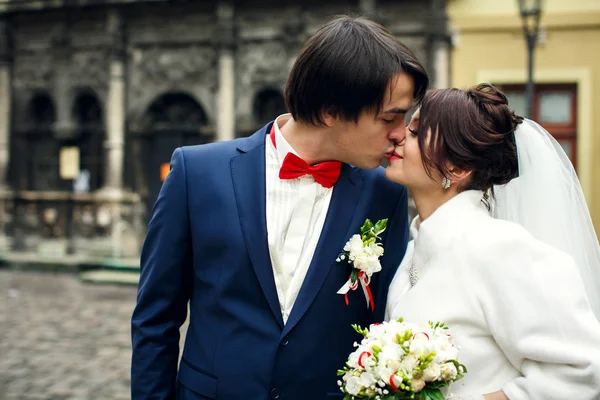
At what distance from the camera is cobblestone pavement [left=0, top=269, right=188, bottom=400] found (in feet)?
18.2

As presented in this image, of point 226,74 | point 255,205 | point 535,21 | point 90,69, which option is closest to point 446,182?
point 255,205

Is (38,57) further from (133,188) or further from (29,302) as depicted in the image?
(29,302)

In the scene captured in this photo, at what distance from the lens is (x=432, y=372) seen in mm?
1711

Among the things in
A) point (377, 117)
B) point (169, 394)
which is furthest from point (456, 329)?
point (169, 394)

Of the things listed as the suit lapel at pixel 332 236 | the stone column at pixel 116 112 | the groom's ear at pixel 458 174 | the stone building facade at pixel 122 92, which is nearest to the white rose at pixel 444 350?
the suit lapel at pixel 332 236

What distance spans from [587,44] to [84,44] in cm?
965

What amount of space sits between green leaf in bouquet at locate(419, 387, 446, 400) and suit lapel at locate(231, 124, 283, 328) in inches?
21.0

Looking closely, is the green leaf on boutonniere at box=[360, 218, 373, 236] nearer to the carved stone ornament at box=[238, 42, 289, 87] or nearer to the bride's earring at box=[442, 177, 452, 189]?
the bride's earring at box=[442, 177, 452, 189]

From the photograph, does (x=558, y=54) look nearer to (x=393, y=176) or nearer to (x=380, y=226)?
(x=393, y=176)

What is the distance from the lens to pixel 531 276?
1.83 m

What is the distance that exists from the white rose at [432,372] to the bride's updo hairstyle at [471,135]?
27.0 inches

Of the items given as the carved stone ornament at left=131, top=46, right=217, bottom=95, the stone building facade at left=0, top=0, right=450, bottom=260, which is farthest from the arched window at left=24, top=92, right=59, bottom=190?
the carved stone ornament at left=131, top=46, right=217, bottom=95

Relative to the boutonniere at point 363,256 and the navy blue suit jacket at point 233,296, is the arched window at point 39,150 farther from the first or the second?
the boutonniere at point 363,256

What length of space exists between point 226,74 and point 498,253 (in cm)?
1066
